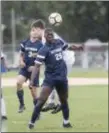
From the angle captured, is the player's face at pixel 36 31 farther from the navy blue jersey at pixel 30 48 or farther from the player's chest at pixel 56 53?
the player's chest at pixel 56 53

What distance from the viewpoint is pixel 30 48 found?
11.8 m

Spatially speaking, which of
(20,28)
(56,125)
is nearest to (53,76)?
(56,125)

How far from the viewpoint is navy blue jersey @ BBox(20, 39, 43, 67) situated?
1179 centimetres

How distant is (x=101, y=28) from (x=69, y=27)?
2.47 m

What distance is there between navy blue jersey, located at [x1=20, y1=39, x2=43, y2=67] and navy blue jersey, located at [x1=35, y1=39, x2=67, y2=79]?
2.64 ft

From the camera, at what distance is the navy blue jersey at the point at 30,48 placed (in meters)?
11.8

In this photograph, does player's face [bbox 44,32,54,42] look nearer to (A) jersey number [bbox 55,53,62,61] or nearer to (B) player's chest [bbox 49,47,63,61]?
(B) player's chest [bbox 49,47,63,61]

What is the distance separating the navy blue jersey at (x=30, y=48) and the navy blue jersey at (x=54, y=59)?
31.7 inches

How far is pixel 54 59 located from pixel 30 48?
39.8 inches

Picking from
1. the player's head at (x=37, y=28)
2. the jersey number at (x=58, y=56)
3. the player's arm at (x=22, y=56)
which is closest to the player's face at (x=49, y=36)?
the jersey number at (x=58, y=56)

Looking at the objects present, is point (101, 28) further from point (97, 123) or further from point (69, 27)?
point (97, 123)

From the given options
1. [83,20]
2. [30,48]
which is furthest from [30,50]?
[83,20]

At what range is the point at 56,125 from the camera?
12016mm

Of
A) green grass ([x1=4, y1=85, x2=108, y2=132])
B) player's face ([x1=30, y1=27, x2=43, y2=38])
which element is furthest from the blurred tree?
player's face ([x1=30, y1=27, x2=43, y2=38])
